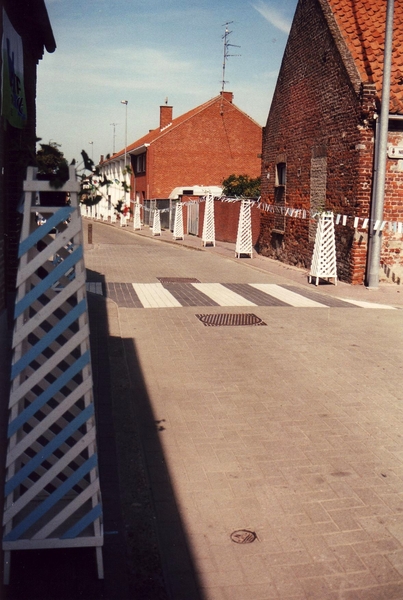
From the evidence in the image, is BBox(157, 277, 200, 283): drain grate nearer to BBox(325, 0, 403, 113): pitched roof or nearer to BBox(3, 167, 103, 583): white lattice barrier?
BBox(325, 0, 403, 113): pitched roof

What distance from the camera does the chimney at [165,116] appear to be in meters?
49.9

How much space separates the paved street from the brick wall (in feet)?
15.8

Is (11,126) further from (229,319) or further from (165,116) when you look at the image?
(165,116)

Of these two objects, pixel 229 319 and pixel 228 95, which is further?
pixel 228 95

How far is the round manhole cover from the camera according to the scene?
3830 mm

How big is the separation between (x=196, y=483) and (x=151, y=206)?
1523 inches

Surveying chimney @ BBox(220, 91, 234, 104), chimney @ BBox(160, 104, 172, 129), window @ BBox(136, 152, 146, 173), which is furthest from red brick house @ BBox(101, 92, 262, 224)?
chimney @ BBox(160, 104, 172, 129)

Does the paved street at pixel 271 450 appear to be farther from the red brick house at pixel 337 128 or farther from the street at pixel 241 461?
the red brick house at pixel 337 128

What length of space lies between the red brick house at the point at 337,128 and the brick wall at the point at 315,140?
2 cm

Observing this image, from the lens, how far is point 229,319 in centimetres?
1042

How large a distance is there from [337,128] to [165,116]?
36.8 metres

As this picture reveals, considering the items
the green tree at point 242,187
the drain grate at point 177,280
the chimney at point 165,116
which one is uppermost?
the chimney at point 165,116

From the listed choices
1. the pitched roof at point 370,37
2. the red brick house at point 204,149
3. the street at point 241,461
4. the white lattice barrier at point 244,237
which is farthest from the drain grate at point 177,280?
the red brick house at point 204,149

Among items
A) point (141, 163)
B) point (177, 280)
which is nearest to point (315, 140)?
point (177, 280)
